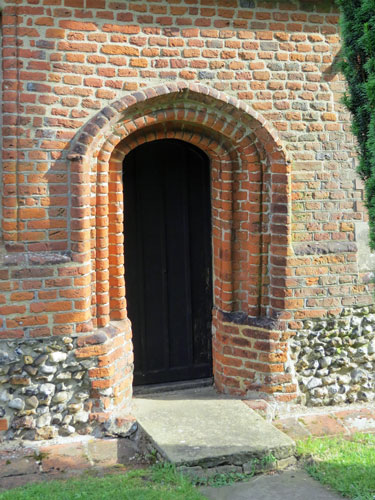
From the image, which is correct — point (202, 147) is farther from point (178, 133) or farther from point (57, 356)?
point (57, 356)

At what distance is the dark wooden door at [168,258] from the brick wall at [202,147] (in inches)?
10.8

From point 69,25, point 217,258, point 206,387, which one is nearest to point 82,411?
point 206,387

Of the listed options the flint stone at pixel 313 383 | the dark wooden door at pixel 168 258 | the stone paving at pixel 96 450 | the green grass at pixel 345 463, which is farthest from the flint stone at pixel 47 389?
the flint stone at pixel 313 383

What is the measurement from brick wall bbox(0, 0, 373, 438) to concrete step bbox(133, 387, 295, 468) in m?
0.44

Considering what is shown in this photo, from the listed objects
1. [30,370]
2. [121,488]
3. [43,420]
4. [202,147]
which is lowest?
[121,488]

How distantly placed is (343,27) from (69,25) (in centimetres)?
214

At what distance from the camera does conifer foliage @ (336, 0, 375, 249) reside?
170 inches

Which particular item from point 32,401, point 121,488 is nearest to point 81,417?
point 32,401

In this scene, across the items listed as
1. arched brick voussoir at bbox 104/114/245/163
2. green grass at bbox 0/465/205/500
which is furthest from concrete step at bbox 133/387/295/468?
arched brick voussoir at bbox 104/114/245/163

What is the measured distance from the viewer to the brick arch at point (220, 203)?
565 centimetres

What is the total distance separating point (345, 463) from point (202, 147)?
2.88 m

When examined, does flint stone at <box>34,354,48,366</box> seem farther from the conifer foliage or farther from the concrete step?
the conifer foliage

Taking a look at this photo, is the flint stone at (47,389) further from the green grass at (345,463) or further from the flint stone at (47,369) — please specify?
the green grass at (345,463)

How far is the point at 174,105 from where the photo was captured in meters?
5.89
